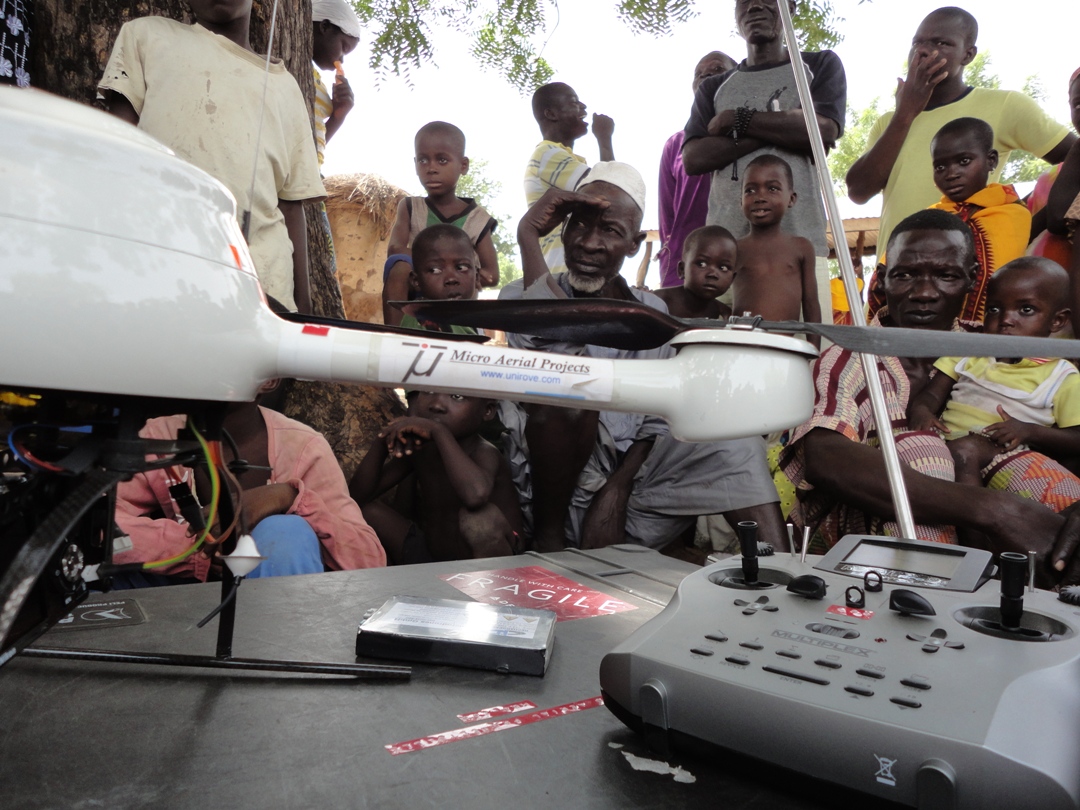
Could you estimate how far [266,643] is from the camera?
73 centimetres

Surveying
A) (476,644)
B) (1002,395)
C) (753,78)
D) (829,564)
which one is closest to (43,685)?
(476,644)

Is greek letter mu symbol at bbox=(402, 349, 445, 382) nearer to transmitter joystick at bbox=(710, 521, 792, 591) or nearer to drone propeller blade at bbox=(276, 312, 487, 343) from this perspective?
drone propeller blade at bbox=(276, 312, 487, 343)

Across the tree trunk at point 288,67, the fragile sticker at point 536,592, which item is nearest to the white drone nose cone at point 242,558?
the fragile sticker at point 536,592

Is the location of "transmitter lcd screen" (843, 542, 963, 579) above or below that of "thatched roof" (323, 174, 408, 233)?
below

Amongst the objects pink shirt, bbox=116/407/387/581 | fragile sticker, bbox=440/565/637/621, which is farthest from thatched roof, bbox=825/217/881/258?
fragile sticker, bbox=440/565/637/621

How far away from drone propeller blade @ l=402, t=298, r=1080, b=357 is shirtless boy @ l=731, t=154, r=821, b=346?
2.10 m

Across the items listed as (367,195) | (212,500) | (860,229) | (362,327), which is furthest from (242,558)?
(367,195)

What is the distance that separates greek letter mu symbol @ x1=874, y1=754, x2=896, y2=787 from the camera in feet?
1.40

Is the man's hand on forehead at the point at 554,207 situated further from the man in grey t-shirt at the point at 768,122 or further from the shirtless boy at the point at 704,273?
the man in grey t-shirt at the point at 768,122

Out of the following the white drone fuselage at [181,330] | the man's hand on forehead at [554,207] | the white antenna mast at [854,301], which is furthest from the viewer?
the man's hand on forehead at [554,207]

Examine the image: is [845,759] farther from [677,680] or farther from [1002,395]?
[1002,395]

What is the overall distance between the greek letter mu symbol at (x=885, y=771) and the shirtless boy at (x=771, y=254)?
2.27 metres

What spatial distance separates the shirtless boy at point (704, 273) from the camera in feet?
8.50

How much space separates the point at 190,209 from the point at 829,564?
0.57 m
